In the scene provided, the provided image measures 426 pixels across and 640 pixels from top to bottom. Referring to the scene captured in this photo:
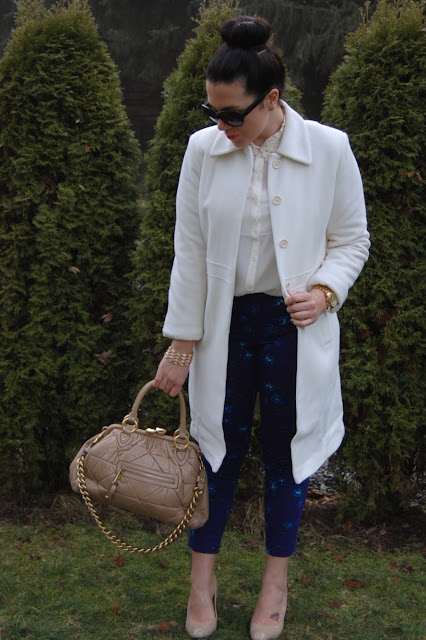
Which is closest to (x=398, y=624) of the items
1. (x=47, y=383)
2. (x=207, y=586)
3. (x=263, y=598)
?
(x=263, y=598)

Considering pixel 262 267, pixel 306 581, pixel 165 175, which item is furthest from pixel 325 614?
pixel 165 175

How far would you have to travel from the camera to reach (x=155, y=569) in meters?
3.26

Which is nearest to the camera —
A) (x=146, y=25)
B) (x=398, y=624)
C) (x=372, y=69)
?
(x=398, y=624)

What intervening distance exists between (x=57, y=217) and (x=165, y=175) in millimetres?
551

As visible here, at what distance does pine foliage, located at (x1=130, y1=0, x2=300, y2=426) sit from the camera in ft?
11.6

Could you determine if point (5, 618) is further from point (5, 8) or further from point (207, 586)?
point (5, 8)

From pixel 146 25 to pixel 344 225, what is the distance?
20412mm

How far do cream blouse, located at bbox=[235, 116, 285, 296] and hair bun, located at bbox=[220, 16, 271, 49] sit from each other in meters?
0.32

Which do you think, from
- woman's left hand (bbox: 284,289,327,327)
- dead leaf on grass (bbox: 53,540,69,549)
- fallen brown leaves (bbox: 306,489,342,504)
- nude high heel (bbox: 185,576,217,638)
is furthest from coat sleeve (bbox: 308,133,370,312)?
fallen brown leaves (bbox: 306,489,342,504)

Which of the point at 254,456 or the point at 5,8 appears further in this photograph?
the point at 5,8

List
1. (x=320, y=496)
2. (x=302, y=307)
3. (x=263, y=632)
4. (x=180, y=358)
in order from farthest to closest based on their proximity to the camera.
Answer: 1. (x=320, y=496)
2. (x=263, y=632)
3. (x=180, y=358)
4. (x=302, y=307)

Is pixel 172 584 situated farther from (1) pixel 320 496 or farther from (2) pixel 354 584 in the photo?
(1) pixel 320 496

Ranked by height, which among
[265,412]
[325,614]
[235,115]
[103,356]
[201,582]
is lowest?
[325,614]

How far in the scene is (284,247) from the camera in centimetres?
234
